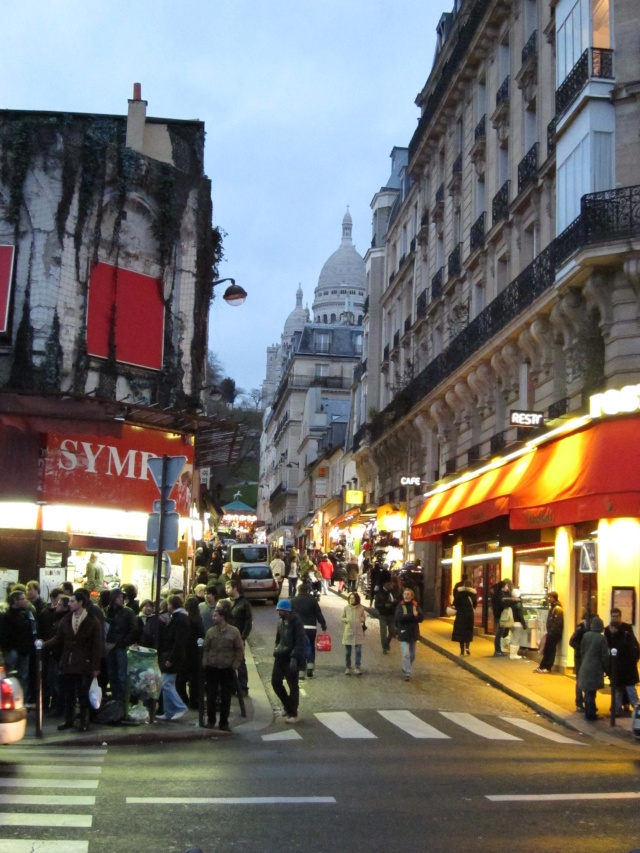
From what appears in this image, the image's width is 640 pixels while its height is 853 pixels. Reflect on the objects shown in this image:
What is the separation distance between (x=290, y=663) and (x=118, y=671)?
2.37 m

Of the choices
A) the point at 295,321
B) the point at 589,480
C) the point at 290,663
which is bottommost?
the point at 290,663

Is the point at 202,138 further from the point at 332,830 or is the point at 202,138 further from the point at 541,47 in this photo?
the point at 332,830

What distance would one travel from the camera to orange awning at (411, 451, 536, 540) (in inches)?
982

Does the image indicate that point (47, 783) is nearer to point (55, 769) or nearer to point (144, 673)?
point (55, 769)

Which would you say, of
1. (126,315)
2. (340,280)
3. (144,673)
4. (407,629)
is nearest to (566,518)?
(407,629)

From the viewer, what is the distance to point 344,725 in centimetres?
1549

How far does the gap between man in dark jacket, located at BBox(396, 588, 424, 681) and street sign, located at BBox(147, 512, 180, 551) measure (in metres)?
7.50

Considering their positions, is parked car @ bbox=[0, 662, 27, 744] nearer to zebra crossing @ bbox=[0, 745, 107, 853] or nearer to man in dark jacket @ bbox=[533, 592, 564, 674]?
zebra crossing @ bbox=[0, 745, 107, 853]

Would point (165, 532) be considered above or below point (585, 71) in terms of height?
below

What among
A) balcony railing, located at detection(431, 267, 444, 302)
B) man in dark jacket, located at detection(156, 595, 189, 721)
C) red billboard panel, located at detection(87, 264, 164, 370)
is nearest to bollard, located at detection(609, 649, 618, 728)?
man in dark jacket, located at detection(156, 595, 189, 721)

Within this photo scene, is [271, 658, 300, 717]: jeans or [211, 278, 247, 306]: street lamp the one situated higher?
[211, 278, 247, 306]: street lamp

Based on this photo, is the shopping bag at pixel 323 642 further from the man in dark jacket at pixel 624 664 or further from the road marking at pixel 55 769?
the road marking at pixel 55 769

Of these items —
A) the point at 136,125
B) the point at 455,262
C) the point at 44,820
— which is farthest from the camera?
the point at 455,262

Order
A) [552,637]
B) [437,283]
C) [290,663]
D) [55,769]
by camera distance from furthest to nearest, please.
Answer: [437,283]
[552,637]
[290,663]
[55,769]
